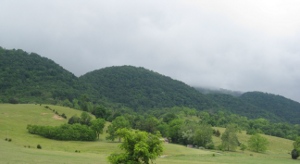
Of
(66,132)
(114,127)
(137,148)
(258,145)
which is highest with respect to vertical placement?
(114,127)

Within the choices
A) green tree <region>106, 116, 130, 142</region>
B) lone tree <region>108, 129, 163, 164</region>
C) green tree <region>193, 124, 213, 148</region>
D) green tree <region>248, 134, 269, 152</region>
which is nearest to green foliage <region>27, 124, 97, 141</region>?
green tree <region>106, 116, 130, 142</region>

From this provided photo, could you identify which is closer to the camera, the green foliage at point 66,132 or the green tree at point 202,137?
the green foliage at point 66,132

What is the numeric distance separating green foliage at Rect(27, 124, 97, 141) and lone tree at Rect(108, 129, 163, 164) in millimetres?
60000

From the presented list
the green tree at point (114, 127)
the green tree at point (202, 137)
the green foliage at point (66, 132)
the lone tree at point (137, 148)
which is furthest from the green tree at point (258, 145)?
the lone tree at point (137, 148)

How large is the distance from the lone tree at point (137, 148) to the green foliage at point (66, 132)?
6000 centimetres

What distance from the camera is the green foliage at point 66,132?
3415 inches

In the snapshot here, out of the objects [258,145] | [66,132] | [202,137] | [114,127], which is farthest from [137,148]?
[258,145]

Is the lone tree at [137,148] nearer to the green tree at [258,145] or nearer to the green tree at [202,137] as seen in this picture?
the green tree at [202,137]

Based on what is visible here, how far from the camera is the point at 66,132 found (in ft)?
286

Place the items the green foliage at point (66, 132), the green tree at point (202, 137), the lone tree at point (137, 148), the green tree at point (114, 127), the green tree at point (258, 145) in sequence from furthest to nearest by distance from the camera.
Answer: the green tree at point (202, 137), the green tree at point (258, 145), the green tree at point (114, 127), the green foliage at point (66, 132), the lone tree at point (137, 148)

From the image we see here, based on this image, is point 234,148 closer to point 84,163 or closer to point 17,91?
point 84,163

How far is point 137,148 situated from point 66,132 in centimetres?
6255

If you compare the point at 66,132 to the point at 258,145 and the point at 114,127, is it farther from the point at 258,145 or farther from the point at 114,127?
the point at 258,145

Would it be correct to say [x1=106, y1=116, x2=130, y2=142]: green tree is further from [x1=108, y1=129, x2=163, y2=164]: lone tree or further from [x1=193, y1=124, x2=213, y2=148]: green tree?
[x1=108, y1=129, x2=163, y2=164]: lone tree
